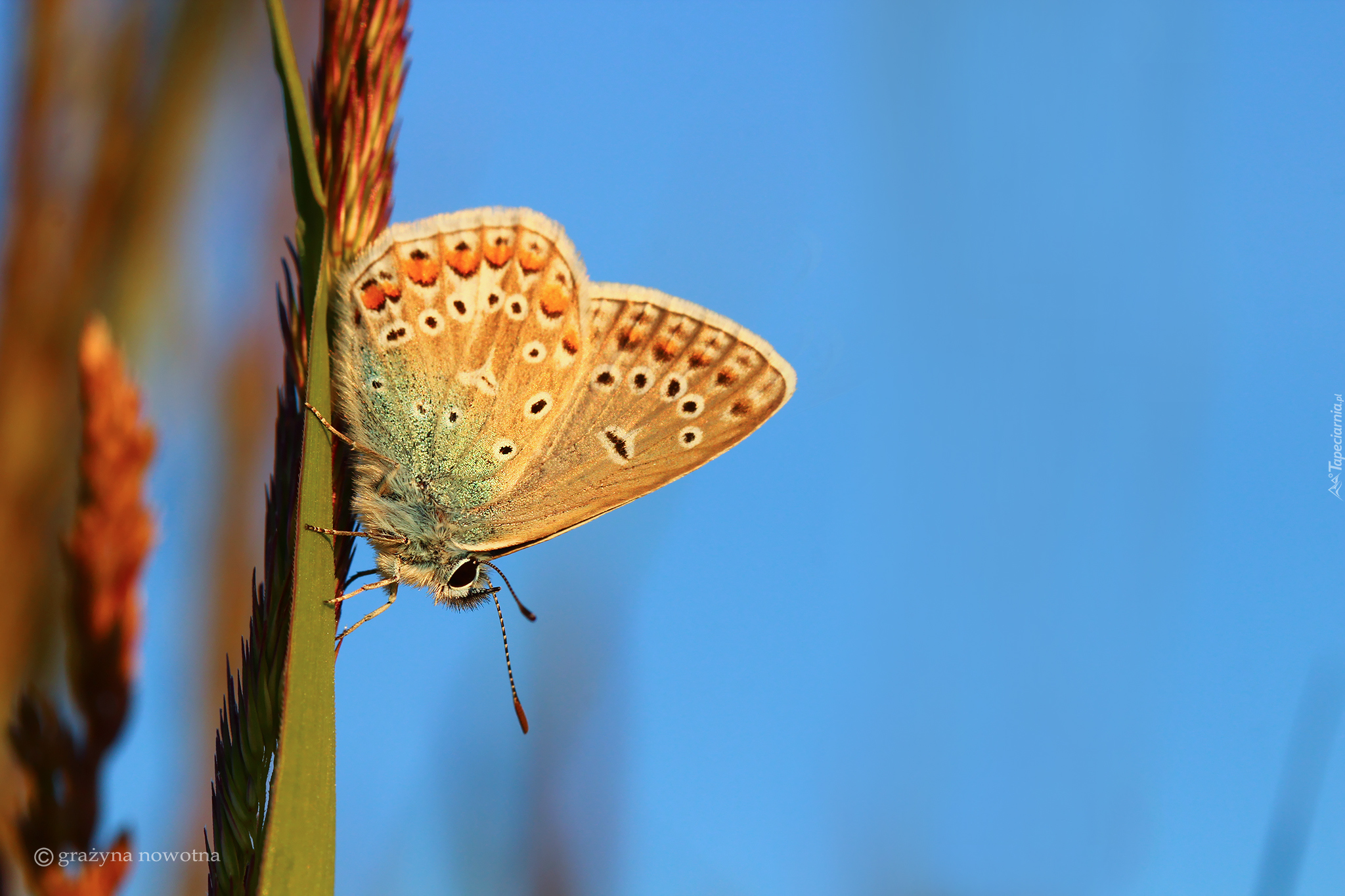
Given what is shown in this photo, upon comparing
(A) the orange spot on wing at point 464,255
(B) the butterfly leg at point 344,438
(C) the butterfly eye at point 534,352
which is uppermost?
(A) the orange spot on wing at point 464,255

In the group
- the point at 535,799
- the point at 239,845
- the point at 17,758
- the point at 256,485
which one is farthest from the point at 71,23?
the point at 535,799

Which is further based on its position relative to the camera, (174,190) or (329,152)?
(174,190)

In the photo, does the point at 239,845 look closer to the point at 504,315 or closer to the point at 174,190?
the point at 504,315

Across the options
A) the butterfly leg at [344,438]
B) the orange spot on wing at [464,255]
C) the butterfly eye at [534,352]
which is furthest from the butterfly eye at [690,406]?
the butterfly leg at [344,438]

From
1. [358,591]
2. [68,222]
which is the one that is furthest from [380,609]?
[68,222]

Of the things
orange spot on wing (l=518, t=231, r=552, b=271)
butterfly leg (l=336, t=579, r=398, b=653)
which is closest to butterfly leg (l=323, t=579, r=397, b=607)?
butterfly leg (l=336, t=579, r=398, b=653)

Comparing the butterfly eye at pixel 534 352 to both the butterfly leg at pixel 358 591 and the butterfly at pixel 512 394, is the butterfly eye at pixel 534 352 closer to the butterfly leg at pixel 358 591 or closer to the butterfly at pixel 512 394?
the butterfly at pixel 512 394
